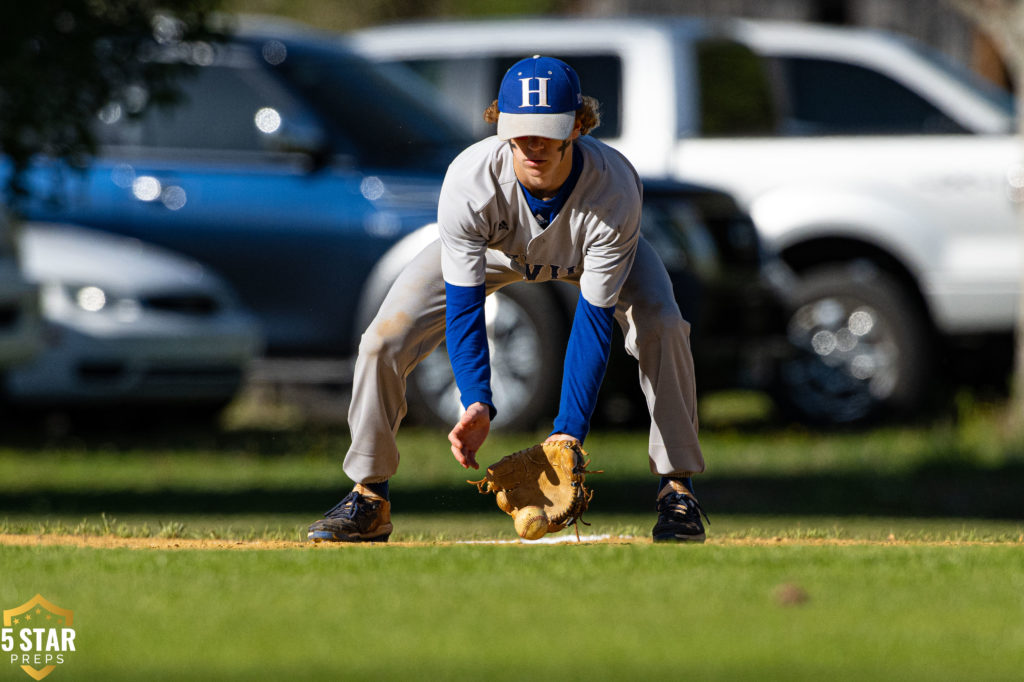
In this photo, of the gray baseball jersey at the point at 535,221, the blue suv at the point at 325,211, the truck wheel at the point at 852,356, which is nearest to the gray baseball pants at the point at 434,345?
the gray baseball jersey at the point at 535,221

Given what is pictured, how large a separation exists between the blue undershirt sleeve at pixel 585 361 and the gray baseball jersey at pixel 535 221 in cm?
5

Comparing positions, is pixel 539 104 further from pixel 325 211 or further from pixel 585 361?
pixel 325 211

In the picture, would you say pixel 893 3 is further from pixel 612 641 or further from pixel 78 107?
pixel 612 641

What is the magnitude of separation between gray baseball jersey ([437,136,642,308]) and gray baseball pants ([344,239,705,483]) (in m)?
0.23

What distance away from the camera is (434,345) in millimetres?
6078

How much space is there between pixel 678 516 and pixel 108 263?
18.8ft

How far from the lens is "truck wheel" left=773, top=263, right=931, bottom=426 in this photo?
1138 centimetres

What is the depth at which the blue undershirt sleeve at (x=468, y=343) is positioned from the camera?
5496 millimetres

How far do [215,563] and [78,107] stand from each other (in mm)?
3986

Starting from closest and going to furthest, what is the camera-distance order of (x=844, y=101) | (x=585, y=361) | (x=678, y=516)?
(x=585, y=361), (x=678, y=516), (x=844, y=101)

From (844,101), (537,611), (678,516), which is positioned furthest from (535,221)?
(844,101)

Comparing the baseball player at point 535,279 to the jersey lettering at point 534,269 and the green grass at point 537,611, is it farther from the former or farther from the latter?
the green grass at point 537,611

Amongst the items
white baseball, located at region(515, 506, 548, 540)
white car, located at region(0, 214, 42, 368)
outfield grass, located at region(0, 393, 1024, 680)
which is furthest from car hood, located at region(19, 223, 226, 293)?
white baseball, located at region(515, 506, 548, 540)

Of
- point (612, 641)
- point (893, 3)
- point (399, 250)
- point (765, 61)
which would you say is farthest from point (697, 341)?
point (893, 3)
